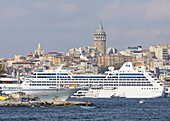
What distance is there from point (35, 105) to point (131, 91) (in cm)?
4354

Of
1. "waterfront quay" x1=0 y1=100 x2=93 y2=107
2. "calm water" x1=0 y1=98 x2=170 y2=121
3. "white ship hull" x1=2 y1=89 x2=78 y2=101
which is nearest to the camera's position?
"calm water" x1=0 y1=98 x2=170 y2=121

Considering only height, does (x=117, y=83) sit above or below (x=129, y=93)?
above

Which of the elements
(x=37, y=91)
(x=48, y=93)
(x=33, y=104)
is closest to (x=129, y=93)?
(x=37, y=91)

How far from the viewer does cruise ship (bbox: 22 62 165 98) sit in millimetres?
116688

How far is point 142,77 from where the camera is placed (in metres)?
118

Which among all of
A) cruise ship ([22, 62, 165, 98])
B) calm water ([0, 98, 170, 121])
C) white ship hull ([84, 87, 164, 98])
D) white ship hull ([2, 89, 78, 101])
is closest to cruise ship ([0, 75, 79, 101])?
white ship hull ([2, 89, 78, 101])

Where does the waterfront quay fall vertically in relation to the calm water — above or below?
above

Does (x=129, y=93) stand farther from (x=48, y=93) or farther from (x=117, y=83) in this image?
(x=48, y=93)

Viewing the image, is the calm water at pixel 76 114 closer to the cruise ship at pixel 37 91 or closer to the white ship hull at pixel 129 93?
the cruise ship at pixel 37 91

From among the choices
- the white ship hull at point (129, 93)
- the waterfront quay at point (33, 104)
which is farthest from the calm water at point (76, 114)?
the white ship hull at point (129, 93)

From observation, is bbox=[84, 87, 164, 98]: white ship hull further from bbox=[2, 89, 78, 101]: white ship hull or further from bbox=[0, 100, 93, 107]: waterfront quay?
bbox=[0, 100, 93, 107]: waterfront quay

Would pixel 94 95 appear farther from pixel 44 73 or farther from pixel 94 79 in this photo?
pixel 44 73

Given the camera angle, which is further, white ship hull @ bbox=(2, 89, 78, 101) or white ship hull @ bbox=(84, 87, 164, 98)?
white ship hull @ bbox=(84, 87, 164, 98)

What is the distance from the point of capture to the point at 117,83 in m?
118
